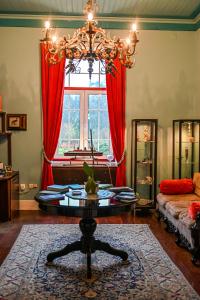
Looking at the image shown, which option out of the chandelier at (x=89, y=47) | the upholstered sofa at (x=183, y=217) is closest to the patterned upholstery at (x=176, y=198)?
the upholstered sofa at (x=183, y=217)

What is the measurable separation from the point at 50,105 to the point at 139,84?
1610 millimetres

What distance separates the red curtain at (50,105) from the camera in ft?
17.4

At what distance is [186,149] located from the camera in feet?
17.7

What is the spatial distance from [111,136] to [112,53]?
213 cm

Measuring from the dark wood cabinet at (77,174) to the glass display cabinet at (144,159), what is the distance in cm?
43

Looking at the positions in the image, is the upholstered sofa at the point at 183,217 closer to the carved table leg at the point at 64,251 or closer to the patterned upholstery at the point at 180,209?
the patterned upholstery at the point at 180,209

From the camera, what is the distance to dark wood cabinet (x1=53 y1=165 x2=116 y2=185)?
5.31m

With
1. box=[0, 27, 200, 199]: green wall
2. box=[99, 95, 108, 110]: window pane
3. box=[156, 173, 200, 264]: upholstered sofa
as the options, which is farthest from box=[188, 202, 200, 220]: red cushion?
box=[99, 95, 108, 110]: window pane

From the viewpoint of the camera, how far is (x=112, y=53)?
→ 3.45 m

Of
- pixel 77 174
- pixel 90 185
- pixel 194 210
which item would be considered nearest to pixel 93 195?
pixel 90 185

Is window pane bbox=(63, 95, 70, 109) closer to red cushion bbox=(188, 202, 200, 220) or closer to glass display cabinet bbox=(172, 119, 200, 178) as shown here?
glass display cabinet bbox=(172, 119, 200, 178)

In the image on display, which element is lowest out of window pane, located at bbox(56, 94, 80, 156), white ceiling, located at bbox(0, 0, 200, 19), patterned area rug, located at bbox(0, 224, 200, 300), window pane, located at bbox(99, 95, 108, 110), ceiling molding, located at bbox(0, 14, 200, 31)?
patterned area rug, located at bbox(0, 224, 200, 300)

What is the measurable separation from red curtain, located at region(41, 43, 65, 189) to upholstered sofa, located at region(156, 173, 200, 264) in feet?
6.53

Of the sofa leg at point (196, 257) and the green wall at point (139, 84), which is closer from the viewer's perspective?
the sofa leg at point (196, 257)
